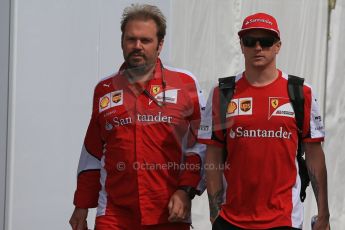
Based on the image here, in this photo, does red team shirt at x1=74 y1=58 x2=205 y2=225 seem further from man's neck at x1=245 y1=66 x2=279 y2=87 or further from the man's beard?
man's neck at x1=245 y1=66 x2=279 y2=87

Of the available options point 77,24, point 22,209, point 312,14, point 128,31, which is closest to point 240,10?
point 312,14

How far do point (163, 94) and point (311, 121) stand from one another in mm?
768

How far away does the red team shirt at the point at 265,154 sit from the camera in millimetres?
3693

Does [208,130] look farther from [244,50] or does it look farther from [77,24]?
[77,24]

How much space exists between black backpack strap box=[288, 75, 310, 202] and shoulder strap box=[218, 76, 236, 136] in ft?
0.95

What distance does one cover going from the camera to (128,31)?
13.1 feet

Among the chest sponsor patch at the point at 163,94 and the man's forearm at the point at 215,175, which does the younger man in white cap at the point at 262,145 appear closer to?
the man's forearm at the point at 215,175

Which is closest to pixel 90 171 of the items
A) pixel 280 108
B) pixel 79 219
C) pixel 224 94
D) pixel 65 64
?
pixel 79 219

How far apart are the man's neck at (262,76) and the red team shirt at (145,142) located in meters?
0.35

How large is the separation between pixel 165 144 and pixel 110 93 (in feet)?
1.36

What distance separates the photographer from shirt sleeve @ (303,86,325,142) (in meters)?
3.75

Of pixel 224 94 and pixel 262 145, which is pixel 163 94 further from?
pixel 262 145

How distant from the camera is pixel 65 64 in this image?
15.9 feet

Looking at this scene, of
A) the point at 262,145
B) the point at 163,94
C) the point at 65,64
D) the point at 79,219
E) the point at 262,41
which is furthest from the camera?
the point at 65,64
